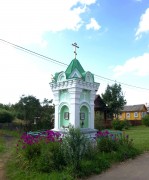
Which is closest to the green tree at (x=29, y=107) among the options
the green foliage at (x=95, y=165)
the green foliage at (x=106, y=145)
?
the green foliage at (x=106, y=145)

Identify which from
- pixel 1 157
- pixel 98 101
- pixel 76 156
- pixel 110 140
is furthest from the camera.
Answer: pixel 98 101

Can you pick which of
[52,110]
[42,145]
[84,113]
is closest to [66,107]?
[84,113]

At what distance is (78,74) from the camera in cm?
1068

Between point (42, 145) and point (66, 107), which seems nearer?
point (42, 145)

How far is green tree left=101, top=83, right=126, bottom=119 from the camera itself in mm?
31484

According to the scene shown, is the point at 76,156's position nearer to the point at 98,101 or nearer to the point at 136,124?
the point at 98,101

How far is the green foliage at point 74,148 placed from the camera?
257 inches

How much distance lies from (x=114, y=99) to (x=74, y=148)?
25485 mm

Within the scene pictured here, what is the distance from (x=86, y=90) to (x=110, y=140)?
280 cm

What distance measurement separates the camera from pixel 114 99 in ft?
103

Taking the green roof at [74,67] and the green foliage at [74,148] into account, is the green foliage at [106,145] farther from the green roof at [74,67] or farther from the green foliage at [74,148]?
the green roof at [74,67]

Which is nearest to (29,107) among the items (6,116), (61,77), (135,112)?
(6,116)

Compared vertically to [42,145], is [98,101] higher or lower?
higher

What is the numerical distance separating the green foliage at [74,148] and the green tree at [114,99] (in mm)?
25150
